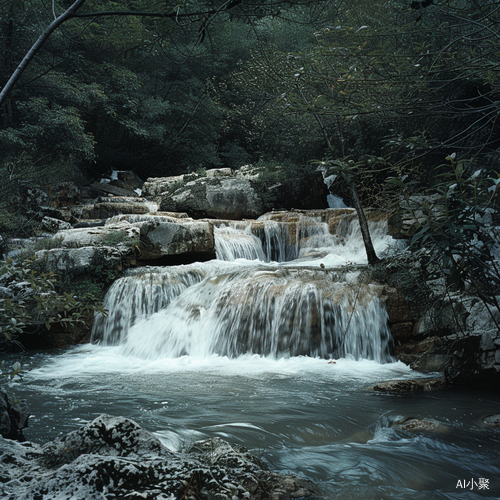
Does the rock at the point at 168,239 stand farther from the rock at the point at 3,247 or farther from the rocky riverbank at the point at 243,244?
the rock at the point at 3,247

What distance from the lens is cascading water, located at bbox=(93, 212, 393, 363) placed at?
734 centimetres

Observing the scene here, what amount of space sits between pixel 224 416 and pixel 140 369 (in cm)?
307

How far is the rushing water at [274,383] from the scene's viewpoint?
3287 mm

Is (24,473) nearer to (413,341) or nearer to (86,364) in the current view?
(86,364)

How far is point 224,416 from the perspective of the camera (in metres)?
4.30

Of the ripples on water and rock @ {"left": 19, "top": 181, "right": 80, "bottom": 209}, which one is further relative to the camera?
rock @ {"left": 19, "top": 181, "right": 80, "bottom": 209}

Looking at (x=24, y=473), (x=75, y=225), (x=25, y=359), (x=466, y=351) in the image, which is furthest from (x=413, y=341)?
(x=75, y=225)

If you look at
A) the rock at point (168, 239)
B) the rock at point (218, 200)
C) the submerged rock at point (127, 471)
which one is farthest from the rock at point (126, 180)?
the submerged rock at point (127, 471)

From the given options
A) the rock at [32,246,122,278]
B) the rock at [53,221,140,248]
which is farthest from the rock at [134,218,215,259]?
the rock at [32,246,122,278]

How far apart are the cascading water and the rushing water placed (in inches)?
1.0

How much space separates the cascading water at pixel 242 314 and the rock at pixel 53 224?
5.58 metres

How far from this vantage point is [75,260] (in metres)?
9.37

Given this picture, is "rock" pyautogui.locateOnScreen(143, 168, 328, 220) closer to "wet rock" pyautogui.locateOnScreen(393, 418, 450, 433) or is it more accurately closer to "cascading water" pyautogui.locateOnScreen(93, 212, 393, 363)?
"cascading water" pyautogui.locateOnScreen(93, 212, 393, 363)

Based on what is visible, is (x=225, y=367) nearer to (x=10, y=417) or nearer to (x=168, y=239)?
(x=10, y=417)
